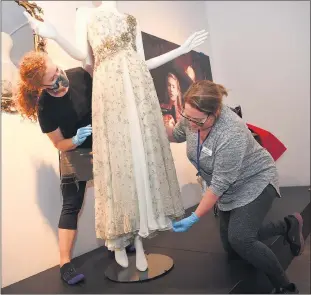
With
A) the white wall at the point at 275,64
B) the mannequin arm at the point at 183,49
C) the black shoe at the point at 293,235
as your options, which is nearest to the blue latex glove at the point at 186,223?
the black shoe at the point at 293,235

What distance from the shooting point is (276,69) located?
3.21m

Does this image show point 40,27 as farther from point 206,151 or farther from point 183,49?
point 206,151

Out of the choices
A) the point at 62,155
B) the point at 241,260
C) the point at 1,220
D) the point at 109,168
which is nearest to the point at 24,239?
the point at 1,220

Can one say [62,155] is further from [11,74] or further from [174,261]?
[174,261]

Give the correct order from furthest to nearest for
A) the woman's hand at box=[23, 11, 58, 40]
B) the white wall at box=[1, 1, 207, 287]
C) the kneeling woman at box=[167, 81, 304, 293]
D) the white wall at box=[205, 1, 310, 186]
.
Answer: the white wall at box=[205, 1, 310, 186] → the white wall at box=[1, 1, 207, 287] → the kneeling woman at box=[167, 81, 304, 293] → the woman's hand at box=[23, 11, 58, 40]

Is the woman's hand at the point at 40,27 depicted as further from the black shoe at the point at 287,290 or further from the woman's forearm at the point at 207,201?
the black shoe at the point at 287,290

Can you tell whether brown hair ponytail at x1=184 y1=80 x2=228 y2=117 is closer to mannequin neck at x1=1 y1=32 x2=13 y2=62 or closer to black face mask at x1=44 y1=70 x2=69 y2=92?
black face mask at x1=44 y1=70 x2=69 y2=92

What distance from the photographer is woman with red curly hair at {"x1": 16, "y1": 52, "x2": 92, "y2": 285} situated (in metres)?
1.49

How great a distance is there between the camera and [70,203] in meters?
1.71

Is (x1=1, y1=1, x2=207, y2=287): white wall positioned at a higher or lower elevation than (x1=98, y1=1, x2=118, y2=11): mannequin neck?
lower

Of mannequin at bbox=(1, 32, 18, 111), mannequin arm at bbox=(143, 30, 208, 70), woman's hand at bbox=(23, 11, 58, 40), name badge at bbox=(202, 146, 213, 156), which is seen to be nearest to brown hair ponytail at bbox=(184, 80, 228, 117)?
name badge at bbox=(202, 146, 213, 156)

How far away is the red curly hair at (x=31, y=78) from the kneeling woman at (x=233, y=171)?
652 millimetres

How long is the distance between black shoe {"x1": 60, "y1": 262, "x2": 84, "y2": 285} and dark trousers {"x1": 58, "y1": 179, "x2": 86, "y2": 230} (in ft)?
0.64

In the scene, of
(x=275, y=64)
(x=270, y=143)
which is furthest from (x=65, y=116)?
(x=275, y=64)
